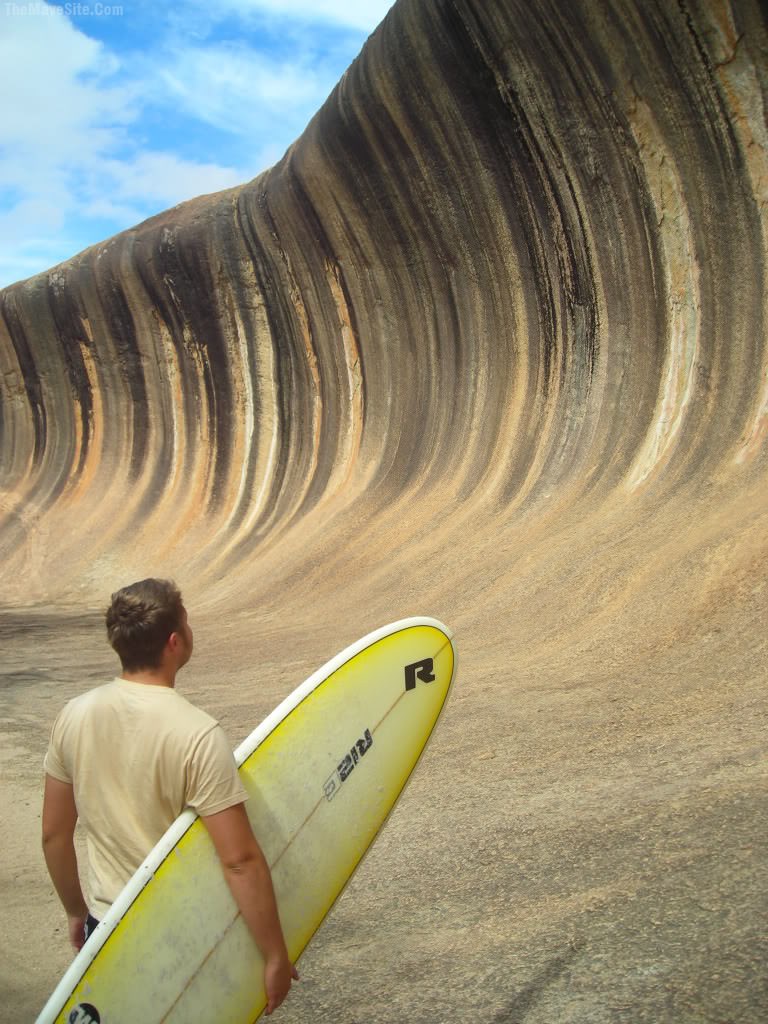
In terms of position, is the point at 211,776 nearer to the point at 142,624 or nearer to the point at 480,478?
the point at 142,624

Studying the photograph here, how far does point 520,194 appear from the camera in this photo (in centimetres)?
1126

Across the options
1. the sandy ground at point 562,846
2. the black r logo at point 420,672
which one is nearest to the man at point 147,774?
the black r logo at point 420,672

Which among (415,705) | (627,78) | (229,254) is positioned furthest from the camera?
(229,254)

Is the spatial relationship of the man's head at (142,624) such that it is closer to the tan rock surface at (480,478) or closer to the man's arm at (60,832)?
the man's arm at (60,832)

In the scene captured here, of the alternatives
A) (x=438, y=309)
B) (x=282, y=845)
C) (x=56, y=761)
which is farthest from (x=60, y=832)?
(x=438, y=309)

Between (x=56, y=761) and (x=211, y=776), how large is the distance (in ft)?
1.15

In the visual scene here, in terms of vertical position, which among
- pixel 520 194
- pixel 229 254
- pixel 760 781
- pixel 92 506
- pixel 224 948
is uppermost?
pixel 229 254

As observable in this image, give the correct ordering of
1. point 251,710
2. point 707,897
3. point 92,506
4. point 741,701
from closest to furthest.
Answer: point 707,897, point 741,701, point 251,710, point 92,506

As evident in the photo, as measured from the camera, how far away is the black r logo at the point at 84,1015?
1864 mm

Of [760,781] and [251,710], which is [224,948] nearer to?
[760,781]

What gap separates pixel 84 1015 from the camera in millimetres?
1882

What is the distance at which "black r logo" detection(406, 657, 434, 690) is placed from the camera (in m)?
2.80

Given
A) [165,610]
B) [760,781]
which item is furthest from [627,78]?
[165,610]

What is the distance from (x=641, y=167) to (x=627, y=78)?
0.77m
